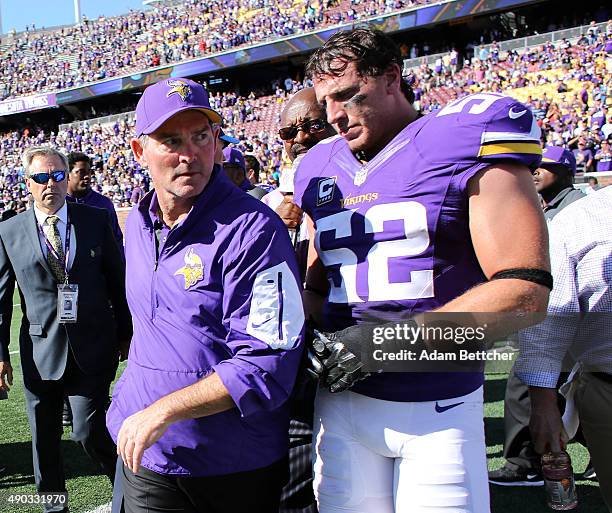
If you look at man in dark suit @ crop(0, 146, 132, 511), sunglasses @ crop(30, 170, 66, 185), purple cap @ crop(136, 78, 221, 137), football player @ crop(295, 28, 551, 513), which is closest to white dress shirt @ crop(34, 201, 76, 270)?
man in dark suit @ crop(0, 146, 132, 511)

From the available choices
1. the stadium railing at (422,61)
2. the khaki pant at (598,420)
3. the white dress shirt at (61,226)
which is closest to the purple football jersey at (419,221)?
the khaki pant at (598,420)

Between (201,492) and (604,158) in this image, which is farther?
(604,158)

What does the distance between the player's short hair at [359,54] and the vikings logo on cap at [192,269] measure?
61cm

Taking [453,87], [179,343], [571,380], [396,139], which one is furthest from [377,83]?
[453,87]

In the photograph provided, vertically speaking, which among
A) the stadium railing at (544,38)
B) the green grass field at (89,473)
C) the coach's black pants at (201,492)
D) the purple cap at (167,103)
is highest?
the stadium railing at (544,38)

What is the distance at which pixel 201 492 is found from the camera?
71.4 inches

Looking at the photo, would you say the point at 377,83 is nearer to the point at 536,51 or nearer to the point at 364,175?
the point at 364,175

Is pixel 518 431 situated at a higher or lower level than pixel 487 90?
lower

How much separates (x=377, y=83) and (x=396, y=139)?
0.17m

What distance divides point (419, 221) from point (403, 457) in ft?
1.96

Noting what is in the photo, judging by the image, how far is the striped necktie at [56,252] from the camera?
11.5 ft

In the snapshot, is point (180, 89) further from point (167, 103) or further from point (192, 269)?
point (192, 269)

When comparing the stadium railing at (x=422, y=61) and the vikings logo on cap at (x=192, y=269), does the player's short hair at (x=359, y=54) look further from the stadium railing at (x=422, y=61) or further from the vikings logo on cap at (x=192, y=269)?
the stadium railing at (x=422, y=61)

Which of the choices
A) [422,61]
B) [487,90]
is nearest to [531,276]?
[487,90]
